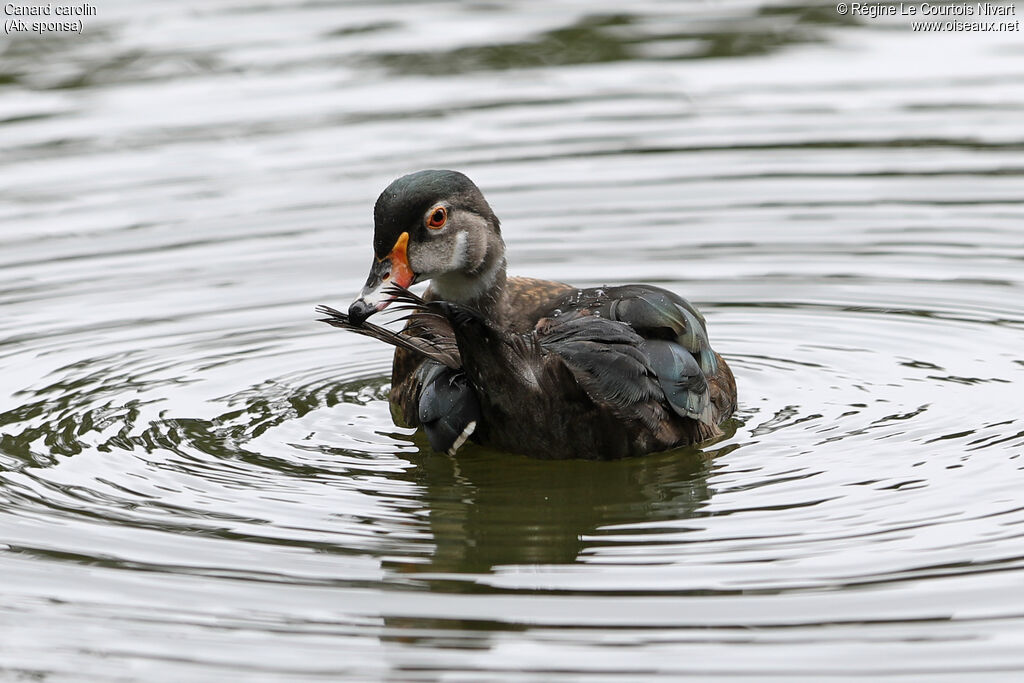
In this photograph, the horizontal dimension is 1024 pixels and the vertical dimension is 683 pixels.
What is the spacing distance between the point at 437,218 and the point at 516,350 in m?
1.00

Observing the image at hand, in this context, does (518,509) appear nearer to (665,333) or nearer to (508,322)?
(665,333)

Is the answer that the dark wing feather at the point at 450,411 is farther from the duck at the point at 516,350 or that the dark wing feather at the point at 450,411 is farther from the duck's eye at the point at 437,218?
the duck's eye at the point at 437,218

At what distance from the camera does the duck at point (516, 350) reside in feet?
25.0

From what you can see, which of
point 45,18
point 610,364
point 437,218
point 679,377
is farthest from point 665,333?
point 45,18

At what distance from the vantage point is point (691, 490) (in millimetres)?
7781

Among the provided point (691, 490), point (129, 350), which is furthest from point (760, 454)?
point (129, 350)

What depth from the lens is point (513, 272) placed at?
1220 centimetres

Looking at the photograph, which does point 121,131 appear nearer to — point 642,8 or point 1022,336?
point 642,8

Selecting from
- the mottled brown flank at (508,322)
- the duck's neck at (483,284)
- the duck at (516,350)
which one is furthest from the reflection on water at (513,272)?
the duck's neck at (483,284)

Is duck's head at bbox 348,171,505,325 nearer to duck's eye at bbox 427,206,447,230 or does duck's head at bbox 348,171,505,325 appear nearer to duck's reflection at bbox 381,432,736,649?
duck's eye at bbox 427,206,447,230

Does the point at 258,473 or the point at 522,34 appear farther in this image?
the point at 522,34

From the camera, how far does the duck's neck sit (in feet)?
28.2

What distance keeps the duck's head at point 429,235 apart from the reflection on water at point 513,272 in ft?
3.00

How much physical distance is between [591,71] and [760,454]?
28.8 ft
